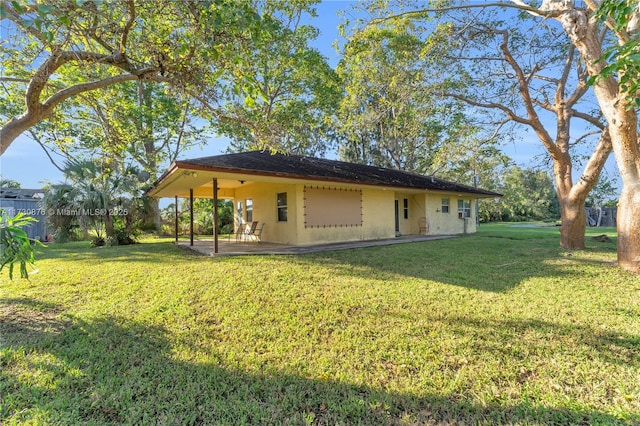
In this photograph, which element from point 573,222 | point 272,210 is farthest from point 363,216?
point 573,222

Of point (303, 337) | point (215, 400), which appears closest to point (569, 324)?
point (303, 337)

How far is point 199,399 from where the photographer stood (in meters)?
2.48

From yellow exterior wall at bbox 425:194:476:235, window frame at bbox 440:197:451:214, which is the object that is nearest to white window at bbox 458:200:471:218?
yellow exterior wall at bbox 425:194:476:235

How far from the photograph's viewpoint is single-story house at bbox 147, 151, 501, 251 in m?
9.09

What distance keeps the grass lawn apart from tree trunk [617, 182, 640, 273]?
0.66 metres

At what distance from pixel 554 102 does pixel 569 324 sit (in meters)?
9.25

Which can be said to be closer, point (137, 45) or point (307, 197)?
point (137, 45)

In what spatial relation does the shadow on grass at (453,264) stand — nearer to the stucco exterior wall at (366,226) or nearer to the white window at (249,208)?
the stucco exterior wall at (366,226)

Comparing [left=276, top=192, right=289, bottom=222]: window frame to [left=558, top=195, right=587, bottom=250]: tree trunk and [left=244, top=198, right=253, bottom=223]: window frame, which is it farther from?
[left=558, top=195, right=587, bottom=250]: tree trunk

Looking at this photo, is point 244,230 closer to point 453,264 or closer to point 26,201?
point 453,264

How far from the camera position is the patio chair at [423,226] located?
15.3 metres

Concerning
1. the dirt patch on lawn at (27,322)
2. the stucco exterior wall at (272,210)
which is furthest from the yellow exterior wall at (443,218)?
the dirt patch on lawn at (27,322)

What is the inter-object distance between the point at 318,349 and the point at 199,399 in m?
1.31

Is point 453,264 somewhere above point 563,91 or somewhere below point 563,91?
below
